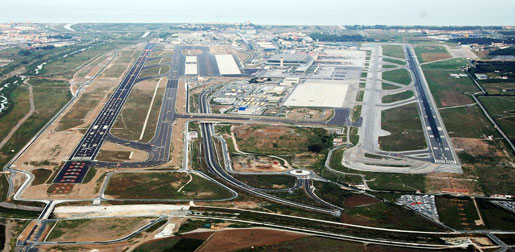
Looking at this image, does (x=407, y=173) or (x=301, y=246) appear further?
(x=407, y=173)

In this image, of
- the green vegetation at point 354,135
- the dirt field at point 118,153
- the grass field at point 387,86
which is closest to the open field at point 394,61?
the grass field at point 387,86

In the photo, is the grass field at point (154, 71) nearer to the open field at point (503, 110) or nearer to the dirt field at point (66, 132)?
the dirt field at point (66, 132)

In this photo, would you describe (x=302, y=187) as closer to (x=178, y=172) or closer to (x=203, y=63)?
(x=178, y=172)

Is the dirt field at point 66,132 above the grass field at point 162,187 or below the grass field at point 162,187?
above

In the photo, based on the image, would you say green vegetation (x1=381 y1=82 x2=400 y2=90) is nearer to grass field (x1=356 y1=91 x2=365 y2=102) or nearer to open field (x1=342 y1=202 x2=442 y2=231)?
grass field (x1=356 y1=91 x2=365 y2=102)

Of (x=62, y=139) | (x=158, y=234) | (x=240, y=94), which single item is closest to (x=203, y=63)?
(x=240, y=94)

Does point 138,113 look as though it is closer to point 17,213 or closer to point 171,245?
point 17,213
